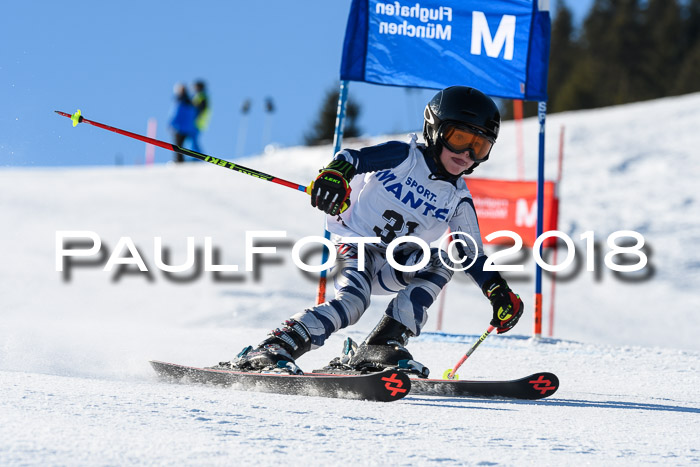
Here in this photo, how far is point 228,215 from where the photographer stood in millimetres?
12289

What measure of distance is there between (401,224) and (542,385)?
3.03 feet

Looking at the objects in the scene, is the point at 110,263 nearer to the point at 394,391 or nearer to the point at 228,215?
the point at 228,215

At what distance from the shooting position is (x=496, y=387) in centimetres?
357

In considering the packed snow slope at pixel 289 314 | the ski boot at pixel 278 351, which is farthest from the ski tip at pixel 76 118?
the ski boot at pixel 278 351

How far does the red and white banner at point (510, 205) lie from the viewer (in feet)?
28.1

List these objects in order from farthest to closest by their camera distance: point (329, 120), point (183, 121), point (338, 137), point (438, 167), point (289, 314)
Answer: point (329, 120) → point (183, 121) → point (289, 314) → point (338, 137) → point (438, 167)

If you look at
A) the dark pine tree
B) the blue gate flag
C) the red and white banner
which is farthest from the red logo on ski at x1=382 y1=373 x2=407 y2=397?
the dark pine tree

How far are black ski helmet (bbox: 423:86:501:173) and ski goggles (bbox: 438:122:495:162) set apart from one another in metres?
0.02

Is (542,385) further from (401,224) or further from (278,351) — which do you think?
(278,351)

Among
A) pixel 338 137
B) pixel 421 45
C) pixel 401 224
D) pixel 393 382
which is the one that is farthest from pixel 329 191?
pixel 421 45

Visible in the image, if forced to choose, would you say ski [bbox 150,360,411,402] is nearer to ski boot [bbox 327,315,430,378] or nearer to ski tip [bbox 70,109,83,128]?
ski boot [bbox 327,315,430,378]

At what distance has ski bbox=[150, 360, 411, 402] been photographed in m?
3.08

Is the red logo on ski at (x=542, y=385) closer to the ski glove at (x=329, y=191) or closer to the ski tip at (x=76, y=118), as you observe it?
the ski glove at (x=329, y=191)

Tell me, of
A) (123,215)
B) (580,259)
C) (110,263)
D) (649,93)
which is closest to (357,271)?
(110,263)
